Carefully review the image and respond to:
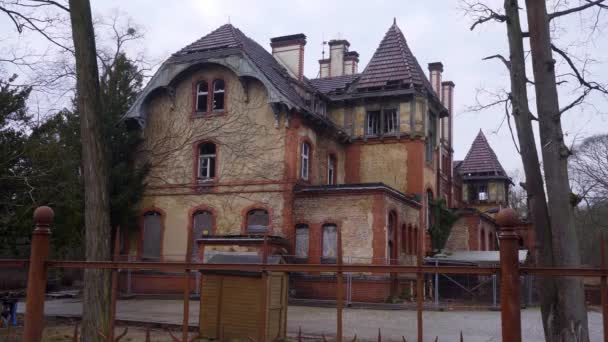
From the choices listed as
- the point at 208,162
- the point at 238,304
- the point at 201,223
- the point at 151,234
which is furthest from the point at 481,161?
the point at 238,304

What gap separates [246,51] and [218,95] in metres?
2.46

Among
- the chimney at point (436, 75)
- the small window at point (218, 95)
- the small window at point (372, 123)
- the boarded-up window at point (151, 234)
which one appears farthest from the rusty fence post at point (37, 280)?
the chimney at point (436, 75)

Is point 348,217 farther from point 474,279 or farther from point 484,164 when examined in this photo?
point 484,164

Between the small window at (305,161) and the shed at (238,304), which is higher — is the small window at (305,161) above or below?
above

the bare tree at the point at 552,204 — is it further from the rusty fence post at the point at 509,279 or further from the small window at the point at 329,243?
the small window at the point at 329,243

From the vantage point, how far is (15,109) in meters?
18.5

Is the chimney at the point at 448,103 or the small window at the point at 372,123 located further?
the chimney at the point at 448,103

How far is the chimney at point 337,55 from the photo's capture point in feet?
118

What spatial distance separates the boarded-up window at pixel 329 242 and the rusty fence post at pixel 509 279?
1950 cm

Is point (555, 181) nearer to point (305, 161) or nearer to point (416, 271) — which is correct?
point (416, 271)

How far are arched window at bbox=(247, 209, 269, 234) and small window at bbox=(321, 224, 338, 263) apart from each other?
2.60 meters

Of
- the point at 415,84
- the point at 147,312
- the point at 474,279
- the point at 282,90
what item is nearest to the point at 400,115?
the point at 415,84

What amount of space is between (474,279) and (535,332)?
13488 mm

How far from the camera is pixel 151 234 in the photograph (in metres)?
27.2
